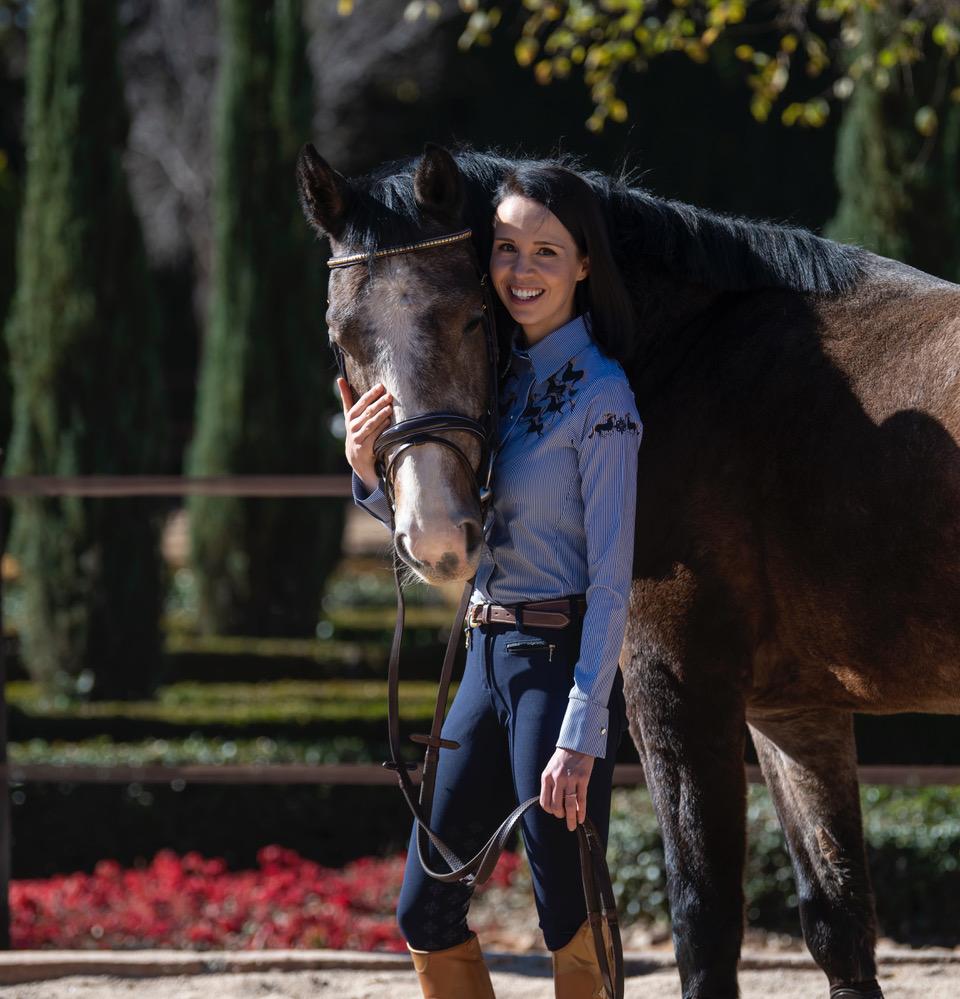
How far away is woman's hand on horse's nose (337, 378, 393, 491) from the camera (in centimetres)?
220

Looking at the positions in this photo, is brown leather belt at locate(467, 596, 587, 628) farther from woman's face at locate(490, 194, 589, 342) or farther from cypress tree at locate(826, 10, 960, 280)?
cypress tree at locate(826, 10, 960, 280)

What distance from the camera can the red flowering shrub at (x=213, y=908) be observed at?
169 inches

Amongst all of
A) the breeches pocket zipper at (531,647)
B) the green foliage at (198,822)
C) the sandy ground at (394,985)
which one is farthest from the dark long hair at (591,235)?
the green foliage at (198,822)

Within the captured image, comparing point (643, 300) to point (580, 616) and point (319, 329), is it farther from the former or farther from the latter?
point (319, 329)

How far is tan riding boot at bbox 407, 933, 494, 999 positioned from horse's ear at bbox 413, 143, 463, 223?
1.30 metres

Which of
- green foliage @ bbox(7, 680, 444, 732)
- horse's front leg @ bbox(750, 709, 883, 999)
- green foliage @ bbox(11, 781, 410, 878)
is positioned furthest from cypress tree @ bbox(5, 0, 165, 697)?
horse's front leg @ bbox(750, 709, 883, 999)

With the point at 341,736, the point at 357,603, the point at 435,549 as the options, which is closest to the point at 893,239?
the point at 341,736

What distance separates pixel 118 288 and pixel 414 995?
665cm

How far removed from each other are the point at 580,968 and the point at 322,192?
1.43 meters

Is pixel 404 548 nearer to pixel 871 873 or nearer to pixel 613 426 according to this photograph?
pixel 613 426

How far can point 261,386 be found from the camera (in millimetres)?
10633

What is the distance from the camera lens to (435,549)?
205cm

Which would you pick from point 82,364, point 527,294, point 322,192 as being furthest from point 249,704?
point 527,294

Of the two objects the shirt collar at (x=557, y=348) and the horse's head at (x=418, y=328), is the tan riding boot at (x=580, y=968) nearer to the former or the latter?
the horse's head at (x=418, y=328)
